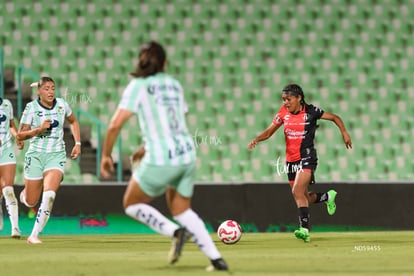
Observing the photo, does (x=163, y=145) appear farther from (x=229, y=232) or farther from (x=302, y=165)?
(x=302, y=165)

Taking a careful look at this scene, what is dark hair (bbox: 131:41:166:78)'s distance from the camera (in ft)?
25.2

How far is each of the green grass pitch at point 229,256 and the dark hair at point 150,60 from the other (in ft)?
4.85

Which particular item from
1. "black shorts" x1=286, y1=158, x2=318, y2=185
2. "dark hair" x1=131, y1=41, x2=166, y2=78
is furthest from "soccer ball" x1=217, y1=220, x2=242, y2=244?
"dark hair" x1=131, y1=41, x2=166, y2=78

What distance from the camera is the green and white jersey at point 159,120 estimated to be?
7.60 m

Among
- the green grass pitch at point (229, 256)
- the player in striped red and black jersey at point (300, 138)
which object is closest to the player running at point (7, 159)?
the green grass pitch at point (229, 256)

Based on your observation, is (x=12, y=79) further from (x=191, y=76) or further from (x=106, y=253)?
(x=106, y=253)

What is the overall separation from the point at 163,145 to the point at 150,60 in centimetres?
64

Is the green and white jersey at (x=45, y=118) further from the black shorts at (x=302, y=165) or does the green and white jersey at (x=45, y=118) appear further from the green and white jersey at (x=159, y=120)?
the green and white jersey at (x=159, y=120)

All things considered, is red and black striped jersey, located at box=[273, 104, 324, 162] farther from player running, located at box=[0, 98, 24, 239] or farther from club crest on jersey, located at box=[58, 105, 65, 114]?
player running, located at box=[0, 98, 24, 239]

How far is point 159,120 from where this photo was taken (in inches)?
301

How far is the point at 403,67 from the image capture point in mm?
19500

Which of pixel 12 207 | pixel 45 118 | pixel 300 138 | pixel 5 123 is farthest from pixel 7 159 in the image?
pixel 300 138

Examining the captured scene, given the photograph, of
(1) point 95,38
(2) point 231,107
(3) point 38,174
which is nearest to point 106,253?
(3) point 38,174

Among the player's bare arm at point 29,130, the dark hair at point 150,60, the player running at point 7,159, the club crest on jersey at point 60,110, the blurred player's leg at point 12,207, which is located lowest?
the blurred player's leg at point 12,207
